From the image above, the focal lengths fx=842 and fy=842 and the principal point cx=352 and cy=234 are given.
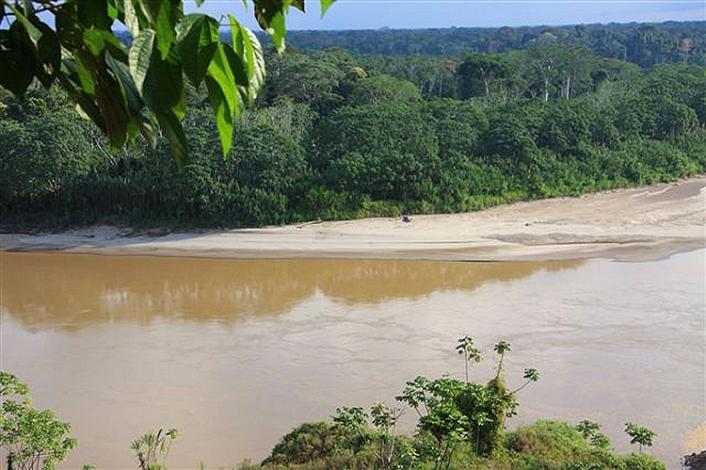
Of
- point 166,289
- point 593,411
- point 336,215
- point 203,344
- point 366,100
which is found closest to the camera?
point 593,411

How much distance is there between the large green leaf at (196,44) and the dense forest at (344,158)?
14.9m

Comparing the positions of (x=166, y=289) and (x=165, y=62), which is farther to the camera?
(x=166, y=289)

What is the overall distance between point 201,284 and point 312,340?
3996 millimetres

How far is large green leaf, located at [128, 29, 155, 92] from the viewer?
949 mm

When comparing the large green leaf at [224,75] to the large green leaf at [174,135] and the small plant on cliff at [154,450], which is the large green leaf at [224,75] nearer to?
the large green leaf at [174,135]

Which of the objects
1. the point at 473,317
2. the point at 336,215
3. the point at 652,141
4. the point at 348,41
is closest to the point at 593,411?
the point at 473,317

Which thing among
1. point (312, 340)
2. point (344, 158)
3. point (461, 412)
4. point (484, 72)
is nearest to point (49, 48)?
point (461, 412)

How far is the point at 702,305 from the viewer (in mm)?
12711

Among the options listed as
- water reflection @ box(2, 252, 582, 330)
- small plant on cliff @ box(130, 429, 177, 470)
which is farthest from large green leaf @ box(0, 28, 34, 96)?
water reflection @ box(2, 252, 582, 330)

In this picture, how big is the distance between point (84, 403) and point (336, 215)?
10036 mm

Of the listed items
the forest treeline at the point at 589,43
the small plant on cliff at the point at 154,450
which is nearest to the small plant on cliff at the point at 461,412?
the small plant on cliff at the point at 154,450

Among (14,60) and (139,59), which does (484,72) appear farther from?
(139,59)

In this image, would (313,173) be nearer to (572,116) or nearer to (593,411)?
(572,116)

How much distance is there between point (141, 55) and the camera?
955mm
